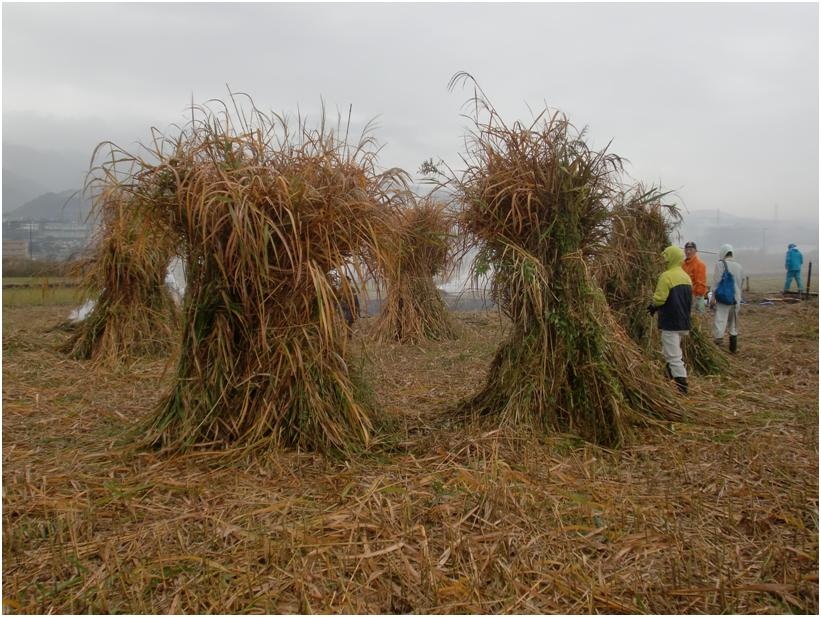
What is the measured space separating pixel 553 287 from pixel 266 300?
2175mm

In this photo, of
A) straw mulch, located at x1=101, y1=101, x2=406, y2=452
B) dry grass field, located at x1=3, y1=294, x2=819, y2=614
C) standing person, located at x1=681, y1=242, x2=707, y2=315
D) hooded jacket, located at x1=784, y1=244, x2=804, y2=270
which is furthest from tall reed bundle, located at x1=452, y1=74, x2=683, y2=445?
hooded jacket, located at x1=784, y1=244, x2=804, y2=270

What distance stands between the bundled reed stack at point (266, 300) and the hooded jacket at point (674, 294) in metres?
3.37

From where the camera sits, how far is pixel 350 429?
14.4ft

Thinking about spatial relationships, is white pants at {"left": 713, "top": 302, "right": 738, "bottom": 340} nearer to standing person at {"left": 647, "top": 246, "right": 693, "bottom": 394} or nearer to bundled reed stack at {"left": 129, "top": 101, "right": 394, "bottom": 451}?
standing person at {"left": 647, "top": 246, "right": 693, "bottom": 394}

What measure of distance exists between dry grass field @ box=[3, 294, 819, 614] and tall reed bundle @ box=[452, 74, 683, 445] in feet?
0.95

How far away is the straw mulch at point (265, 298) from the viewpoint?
4.18m

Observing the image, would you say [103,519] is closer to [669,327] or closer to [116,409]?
[116,409]

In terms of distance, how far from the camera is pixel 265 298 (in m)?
4.26

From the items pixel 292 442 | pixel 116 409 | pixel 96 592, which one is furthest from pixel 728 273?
pixel 96 592

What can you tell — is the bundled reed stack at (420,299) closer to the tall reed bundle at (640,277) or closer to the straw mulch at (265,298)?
the tall reed bundle at (640,277)

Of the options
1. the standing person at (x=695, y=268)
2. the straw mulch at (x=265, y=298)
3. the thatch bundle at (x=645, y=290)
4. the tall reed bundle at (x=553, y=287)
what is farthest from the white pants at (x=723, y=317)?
the straw mulch at (x=265, y=298)

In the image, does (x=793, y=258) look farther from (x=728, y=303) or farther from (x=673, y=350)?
(x=673, y=350)

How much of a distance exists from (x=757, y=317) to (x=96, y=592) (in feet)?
46.2

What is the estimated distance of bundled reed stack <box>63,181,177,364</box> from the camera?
26.9 feet
